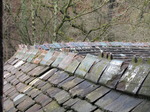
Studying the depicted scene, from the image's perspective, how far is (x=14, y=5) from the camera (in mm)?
13617

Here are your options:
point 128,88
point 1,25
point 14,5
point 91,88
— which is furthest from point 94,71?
point 14,5

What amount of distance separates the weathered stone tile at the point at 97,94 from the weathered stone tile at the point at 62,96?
0.98ft

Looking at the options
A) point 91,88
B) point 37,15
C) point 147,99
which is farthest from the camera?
point 37,15

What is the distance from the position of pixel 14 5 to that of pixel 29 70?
11005 mm

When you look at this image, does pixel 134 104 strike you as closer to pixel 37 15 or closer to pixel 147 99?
pixel 147 99

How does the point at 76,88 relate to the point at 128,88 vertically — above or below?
below

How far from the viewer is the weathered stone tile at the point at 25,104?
8.57 ft

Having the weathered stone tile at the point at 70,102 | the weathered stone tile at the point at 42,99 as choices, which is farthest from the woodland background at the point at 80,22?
the weathered stone tile at the point at 70,102

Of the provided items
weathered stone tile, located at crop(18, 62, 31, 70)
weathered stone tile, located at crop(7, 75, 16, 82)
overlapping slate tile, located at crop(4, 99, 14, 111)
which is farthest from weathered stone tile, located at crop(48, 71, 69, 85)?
weathered stone tile, located at crop(7, 75, 16, 82)

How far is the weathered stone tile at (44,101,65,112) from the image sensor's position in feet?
7.15

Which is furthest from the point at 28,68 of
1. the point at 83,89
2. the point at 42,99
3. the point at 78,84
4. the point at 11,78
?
the point at 83,89

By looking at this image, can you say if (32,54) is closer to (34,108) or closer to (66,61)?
(66,61)

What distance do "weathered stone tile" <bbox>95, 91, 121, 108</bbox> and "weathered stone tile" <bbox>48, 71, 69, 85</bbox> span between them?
0.87m

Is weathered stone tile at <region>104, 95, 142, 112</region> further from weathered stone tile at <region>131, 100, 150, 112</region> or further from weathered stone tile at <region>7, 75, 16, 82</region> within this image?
weathered stone tile at <region>7, 75, 16, 82</region>
